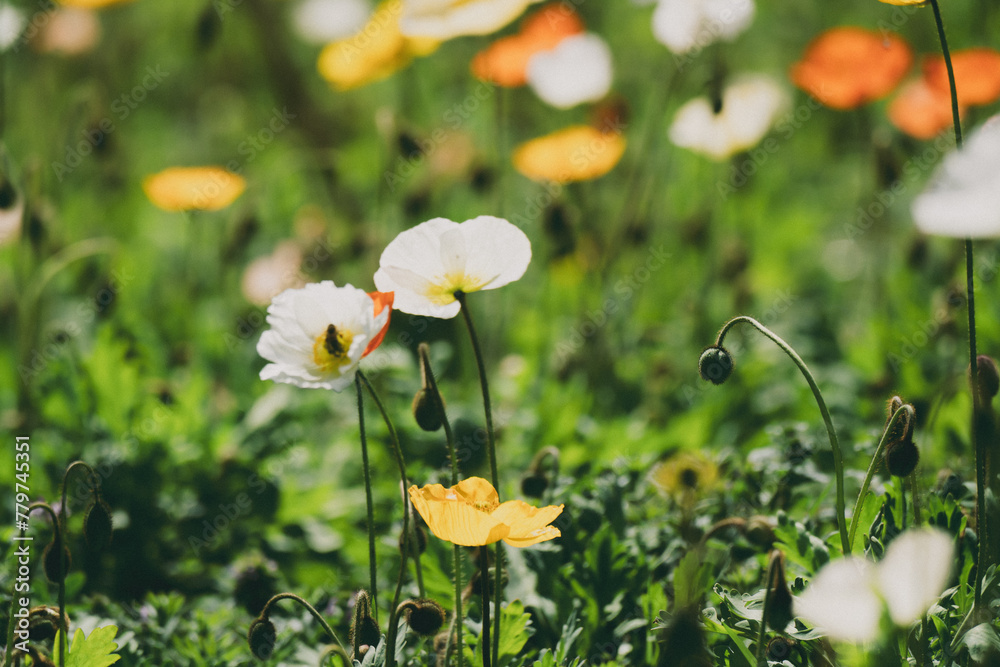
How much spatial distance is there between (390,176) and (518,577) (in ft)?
4.99

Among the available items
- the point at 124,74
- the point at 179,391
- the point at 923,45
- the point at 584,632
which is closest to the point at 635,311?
the point at 179,391

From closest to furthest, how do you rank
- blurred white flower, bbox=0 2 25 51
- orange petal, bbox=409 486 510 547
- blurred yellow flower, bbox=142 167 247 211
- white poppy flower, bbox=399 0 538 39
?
orange petal, bbox=409 486 510 547, white poppy flower, bbox=399 0 538 39, blurred white flower, bbox=0 2 25 51, blurred yellow flower, bbox=142 167 247 211

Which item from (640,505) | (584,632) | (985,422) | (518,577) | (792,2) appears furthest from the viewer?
(792,2)

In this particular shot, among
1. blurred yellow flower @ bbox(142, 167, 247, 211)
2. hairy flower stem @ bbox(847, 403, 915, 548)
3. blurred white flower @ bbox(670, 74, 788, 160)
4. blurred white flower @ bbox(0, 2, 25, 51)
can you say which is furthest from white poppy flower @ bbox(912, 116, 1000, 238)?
blurred white flower @ bbox(0, 2, 25, 51)

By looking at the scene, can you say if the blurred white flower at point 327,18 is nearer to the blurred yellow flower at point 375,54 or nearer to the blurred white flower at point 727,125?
the blurred yellow flower at point 375,54

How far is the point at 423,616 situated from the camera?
0.94 metres

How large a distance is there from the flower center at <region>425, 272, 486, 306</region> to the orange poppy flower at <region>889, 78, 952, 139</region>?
1505 mm

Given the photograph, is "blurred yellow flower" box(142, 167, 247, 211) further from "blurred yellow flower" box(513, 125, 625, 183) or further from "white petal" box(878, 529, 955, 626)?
"white petal" box(878, 529, 955, 626)

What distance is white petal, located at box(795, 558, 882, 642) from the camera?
2.41ft

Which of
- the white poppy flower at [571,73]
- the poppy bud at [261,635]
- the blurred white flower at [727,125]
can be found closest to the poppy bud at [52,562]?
the poppy bud at [261,635]

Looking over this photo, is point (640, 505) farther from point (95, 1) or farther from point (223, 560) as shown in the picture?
point (95, 1)

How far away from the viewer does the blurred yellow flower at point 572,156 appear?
200cm

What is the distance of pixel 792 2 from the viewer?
149 inches

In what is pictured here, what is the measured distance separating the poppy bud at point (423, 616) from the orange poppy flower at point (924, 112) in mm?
1729
